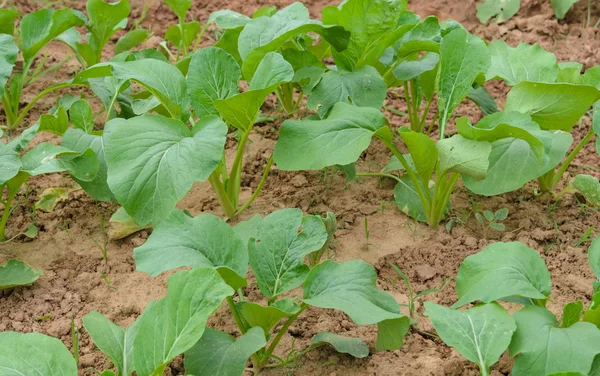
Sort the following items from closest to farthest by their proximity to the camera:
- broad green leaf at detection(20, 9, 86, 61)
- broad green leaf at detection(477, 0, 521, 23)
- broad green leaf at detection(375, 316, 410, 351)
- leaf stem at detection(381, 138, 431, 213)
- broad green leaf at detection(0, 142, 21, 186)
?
broad green leaf at detection(375, 316, 410, 351) → broad green leaf at detection(0, 142, 21, 186) → leaf stem at detection(381, 138, 431, 213) → broad green leaf at detection(20, 9, 86, 61) → broad green leaf at detection(477, 0, 521, 23)

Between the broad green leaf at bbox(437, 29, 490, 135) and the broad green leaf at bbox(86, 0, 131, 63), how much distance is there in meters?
1.68

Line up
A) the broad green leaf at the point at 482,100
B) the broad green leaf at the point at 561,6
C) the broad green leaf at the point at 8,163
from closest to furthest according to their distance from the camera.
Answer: the broad green leaf at the point at 8,163, the broad green leaf at the point at 482,100, the broad green leaf at the point at 561,6

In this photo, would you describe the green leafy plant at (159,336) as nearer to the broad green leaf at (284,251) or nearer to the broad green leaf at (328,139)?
the broad green leaf at (284,251)

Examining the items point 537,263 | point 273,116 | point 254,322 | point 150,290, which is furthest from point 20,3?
point 537,263

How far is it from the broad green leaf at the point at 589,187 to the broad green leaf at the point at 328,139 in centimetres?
92

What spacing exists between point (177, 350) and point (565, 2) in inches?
141

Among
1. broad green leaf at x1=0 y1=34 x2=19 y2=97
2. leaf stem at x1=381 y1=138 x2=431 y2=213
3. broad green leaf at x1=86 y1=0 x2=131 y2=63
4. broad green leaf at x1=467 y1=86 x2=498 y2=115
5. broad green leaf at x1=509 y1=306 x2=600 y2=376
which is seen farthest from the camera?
broad green leaf at x1=86 y1=0 x2=131 y2=63

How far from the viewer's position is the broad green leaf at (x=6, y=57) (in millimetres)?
3283

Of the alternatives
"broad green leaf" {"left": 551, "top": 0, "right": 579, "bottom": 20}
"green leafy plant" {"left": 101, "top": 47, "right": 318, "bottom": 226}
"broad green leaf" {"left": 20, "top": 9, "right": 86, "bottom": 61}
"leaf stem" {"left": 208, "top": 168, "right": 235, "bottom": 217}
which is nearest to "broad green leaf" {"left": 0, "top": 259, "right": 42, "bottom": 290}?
"green leafy plant" {"left": 101, "top": 47, "right": 318, "bottom": 226}

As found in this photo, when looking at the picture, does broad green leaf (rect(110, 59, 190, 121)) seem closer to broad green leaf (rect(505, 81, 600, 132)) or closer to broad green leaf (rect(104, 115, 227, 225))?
broad green leaf (rect(104, 115, 227, 225))

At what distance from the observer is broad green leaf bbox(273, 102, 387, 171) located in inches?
112

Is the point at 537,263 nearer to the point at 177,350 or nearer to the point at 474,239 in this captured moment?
the point at 474,239

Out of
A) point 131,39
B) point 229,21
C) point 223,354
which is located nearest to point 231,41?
point 229,21

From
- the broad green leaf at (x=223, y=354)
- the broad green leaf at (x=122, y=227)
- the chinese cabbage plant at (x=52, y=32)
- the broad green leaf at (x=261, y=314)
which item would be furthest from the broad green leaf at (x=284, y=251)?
the chinese cabbage plant at (x=52, y=32)
